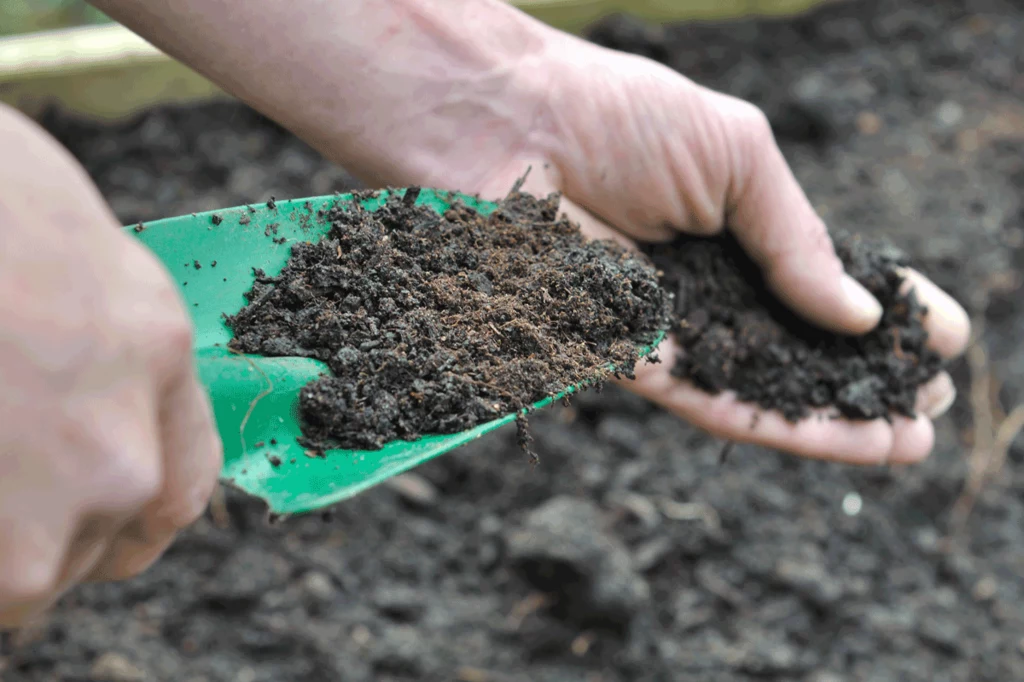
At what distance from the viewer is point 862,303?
1.51 m

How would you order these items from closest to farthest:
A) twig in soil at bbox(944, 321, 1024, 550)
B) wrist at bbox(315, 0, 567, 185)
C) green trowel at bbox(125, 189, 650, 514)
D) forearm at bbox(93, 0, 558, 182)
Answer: green trowel at bbox(125, 189, 650, 514) < forearm at bbox(93, 0, 558, 182) < wrist at bbox(315, 0, 567, 185) < twig in soil at bbox(944, 321, 1024, 550)

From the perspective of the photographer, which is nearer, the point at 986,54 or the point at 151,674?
the point at 151,674

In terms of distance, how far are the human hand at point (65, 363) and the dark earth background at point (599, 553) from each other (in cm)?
112

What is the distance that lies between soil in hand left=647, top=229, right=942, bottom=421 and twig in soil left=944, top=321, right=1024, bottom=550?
53 cm

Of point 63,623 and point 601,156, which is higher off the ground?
point 601,156

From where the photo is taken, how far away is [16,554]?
0.57 m

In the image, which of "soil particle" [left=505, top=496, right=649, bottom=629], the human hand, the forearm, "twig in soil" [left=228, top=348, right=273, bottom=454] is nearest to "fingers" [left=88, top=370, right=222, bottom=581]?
the human hand

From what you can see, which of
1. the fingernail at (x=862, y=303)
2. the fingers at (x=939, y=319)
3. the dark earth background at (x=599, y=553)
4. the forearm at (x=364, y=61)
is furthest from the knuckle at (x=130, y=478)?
the fingers at (x=939, y=319)

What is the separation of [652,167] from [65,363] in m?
1.13

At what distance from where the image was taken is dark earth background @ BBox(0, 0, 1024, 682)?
166 cm

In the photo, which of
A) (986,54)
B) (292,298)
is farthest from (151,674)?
(986,54)

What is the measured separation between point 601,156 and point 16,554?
1.16 metres

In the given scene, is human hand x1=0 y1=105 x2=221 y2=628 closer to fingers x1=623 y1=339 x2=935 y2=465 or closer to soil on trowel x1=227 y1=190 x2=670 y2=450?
soil on trowel x1=227 y1=190 x2=670 y2=450

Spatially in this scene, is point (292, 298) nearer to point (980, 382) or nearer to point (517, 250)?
point (517, 250)
